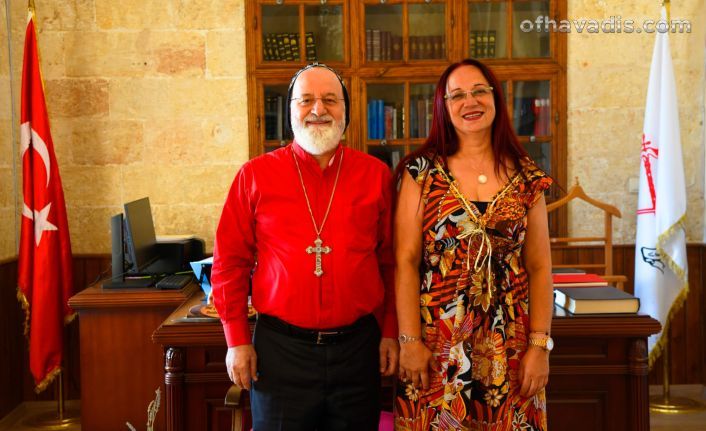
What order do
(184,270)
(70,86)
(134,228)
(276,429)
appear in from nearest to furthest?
1. (276,429)
2. (134,228)
3. (184,270)
4. (70,86)

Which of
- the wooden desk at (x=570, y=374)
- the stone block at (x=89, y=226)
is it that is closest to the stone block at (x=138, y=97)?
the stone block at (x=89, y=226)

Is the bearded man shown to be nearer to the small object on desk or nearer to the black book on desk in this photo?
the small object on desk

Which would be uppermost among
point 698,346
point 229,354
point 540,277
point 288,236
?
point 288,236

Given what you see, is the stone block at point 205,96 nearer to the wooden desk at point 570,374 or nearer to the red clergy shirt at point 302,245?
the wooden desk at point 570,374

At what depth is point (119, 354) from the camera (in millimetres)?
3596

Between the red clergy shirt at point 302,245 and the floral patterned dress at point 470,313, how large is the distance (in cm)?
14

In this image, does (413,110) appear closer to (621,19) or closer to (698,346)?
(621,19)

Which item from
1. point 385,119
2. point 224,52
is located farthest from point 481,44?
point 224,52

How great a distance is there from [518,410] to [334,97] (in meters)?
1.00

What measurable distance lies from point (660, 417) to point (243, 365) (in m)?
2.97

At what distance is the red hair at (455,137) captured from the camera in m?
2.15

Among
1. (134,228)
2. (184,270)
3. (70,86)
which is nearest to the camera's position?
(134,228)

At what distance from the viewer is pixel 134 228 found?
3.62 meters

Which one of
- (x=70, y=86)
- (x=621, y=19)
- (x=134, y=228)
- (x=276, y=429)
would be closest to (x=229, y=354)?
(x=276, y=429)
